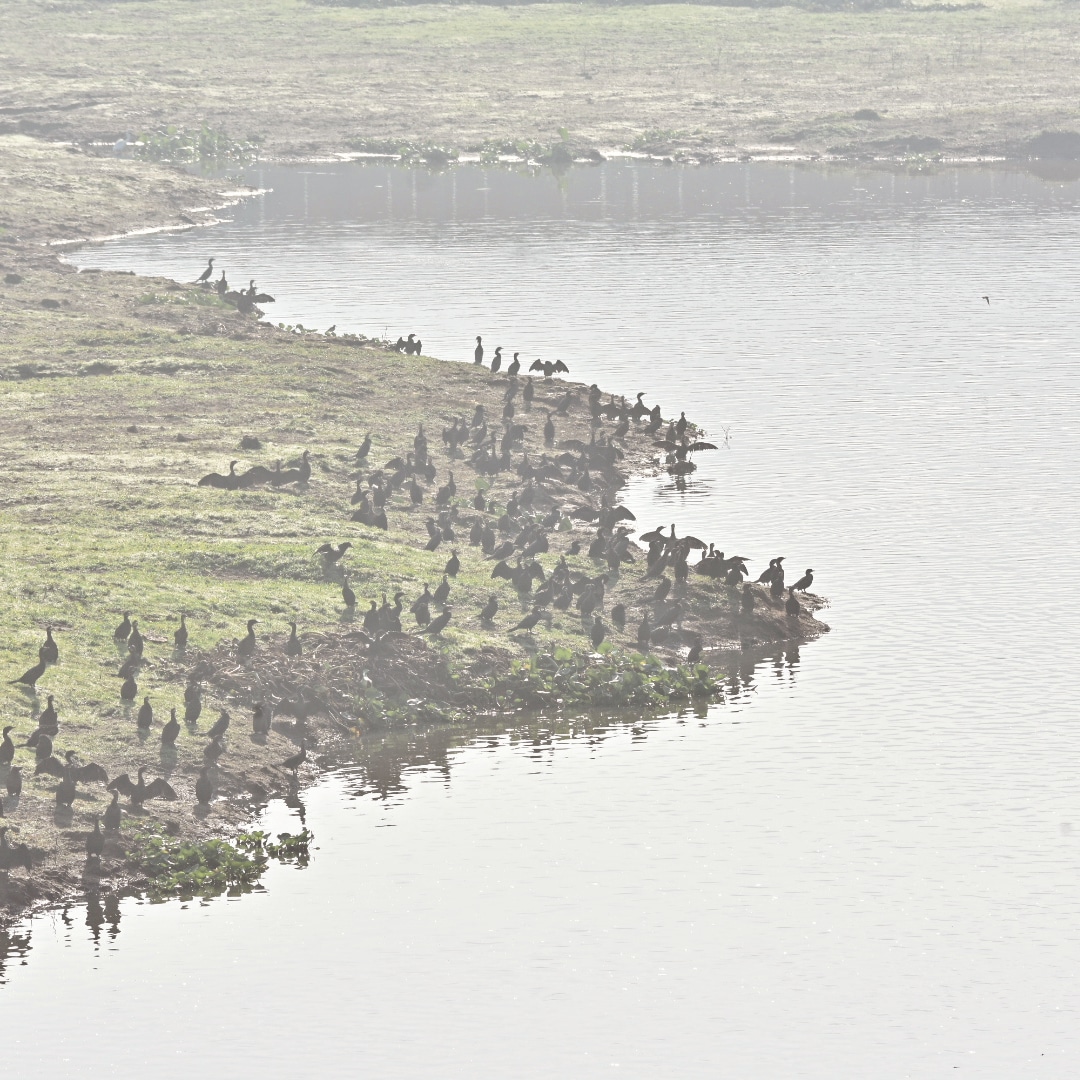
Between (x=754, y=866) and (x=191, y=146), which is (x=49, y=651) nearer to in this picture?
(x=754, y=866)

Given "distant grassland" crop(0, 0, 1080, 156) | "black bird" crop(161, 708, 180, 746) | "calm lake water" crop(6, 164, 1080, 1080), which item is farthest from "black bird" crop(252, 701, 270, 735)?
"distant grassland" crop(0, 0, 1080, 156)

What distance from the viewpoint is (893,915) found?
80.6ft

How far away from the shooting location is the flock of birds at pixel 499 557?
26.8m

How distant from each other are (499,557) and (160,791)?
11746 mm

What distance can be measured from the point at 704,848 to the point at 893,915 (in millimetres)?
3024

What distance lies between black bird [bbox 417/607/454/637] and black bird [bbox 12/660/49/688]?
22.2ft

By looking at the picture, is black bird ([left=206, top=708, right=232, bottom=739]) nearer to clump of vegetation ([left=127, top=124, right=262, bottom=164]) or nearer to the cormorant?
the cormorant

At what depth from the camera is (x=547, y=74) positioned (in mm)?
123688

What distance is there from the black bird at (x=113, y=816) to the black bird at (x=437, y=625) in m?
8.50

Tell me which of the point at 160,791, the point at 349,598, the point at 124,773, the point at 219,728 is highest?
the point at 349,598

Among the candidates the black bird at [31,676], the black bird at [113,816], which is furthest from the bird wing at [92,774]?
the black bird at [31,676]

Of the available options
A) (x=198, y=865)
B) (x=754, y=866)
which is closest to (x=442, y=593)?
(x=198, y=865)

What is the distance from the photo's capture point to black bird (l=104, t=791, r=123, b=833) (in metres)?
25.1

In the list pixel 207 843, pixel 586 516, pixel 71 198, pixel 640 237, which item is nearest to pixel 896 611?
pixel 586 516
